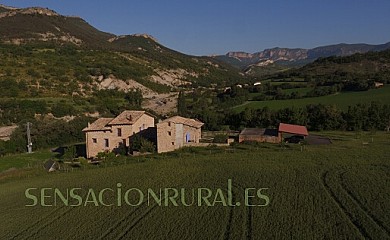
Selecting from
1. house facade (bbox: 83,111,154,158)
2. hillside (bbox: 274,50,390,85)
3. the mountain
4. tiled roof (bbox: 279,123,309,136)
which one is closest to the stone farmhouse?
house facade (bbox: 83,111,154,158)

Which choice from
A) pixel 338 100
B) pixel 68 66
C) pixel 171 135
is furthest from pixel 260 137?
pixel 68 66

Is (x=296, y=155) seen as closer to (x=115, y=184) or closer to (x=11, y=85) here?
(x=115, y=184)

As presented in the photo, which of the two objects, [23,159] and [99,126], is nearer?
[23,159]

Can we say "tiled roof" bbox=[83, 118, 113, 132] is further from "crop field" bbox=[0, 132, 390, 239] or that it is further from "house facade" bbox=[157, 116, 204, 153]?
"crop field" bbox=[0, 132, 390, 239]

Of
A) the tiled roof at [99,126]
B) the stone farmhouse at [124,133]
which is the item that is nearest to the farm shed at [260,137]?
the stone farmhouse at [124,133]

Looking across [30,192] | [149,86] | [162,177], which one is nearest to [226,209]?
[162,177]

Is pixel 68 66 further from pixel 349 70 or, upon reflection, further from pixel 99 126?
pixel 349 70

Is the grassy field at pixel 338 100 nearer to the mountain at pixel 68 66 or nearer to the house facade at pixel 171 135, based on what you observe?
the mountain at pixel 68 66
